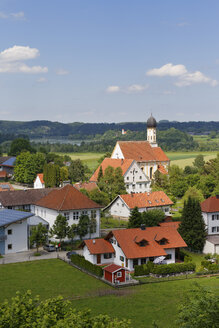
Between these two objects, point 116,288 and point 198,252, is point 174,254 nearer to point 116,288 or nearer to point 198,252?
point 198,252

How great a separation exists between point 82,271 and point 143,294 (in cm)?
962

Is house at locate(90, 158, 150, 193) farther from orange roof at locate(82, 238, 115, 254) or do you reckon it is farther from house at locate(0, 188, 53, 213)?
orange roof at locate(82, 238, 115, 254)

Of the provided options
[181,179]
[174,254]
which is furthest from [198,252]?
[181,179]

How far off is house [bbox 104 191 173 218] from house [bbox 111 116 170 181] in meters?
30.4

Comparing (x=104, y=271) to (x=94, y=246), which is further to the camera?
(x=94, y=246)

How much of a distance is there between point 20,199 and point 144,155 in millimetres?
45534

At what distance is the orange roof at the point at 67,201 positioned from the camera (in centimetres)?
6003

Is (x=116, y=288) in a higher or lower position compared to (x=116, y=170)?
lower

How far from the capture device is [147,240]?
50.6 meters

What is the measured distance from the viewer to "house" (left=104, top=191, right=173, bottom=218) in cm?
7281

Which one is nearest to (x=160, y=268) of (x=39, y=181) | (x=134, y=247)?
(x=134, y=247)

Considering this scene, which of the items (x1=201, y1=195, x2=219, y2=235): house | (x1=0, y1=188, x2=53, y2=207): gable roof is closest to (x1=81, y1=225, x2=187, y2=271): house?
(x1=201, y1=195, x2=219, y2=235): house

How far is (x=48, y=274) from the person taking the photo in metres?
45.8

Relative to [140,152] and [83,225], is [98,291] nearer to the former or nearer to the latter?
[83,225]
